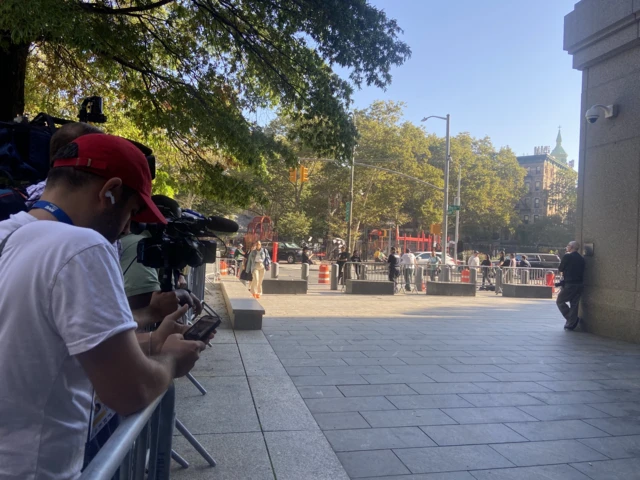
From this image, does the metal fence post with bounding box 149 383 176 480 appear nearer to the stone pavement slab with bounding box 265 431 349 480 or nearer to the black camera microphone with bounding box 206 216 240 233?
the black camera microphone with bounding box 206 216 240 233

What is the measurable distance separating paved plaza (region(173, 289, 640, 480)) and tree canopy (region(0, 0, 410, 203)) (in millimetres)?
3231

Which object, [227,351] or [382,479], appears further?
[227,351]

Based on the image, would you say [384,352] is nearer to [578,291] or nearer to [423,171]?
[578,291]

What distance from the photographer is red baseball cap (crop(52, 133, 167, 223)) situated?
1385 mm

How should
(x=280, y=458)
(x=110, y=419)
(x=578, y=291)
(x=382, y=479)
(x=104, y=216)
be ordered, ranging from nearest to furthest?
(x=104, y=216), (x=110, y=419), (x=382, y=479), (x=280, y=458), (x=578, y=291)

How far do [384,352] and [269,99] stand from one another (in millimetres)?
4955

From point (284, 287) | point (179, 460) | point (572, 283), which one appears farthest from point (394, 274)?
point (179, 460)

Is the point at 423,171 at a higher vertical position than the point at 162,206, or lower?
higher

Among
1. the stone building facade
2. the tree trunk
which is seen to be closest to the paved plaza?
the stone building facade

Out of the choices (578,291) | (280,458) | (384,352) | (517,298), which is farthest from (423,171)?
(280,458)

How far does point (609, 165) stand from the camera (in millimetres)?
9336

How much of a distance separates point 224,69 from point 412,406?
682 centimetres

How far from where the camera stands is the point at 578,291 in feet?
32.0

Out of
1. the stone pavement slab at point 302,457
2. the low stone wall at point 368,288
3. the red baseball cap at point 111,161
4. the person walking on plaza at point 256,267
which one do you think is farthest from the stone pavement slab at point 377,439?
the low stone wall at point 368,288
